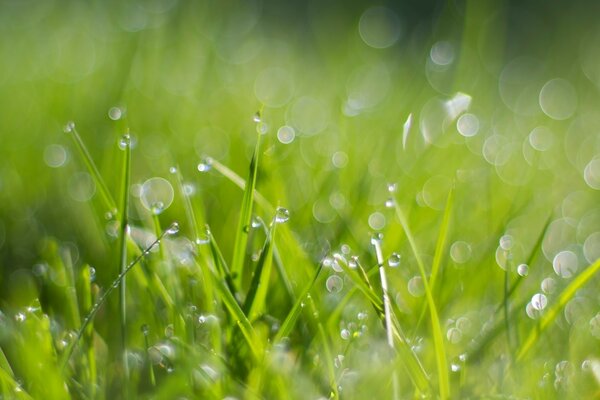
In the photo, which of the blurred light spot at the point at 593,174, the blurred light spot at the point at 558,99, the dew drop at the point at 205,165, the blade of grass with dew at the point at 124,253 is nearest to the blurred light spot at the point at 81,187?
the dew drop at the point at 205,165

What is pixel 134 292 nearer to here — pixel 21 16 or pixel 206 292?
pixel 206 292

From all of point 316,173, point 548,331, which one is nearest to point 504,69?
point 316,173

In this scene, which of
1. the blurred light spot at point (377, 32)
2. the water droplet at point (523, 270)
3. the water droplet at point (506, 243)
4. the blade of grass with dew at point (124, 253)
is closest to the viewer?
the blade of grass with dew at point (124, 253)

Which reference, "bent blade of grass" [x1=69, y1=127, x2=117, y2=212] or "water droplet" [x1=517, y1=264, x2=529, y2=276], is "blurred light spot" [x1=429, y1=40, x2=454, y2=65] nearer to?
"water droplet" [x1=517, y1=264, x2=529, y2=276]

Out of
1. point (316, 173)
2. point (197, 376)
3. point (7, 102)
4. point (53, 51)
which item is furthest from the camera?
point (53, 51)

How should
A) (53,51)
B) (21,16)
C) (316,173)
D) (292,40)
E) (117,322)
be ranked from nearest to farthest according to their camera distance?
(117,322)
(316,173)
(53,51)
(21,16)
(292,40)

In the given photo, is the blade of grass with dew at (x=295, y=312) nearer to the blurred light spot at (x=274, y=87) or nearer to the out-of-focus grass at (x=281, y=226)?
the out-of-focus grass at (x=281, y=226)

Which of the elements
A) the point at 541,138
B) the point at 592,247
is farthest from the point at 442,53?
the point at 592,247
